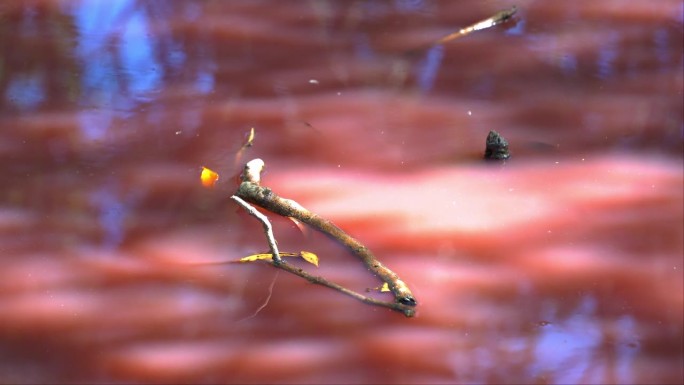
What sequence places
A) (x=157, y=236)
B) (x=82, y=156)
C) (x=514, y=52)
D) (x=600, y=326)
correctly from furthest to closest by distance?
1. (x=514, y=52)
2. (x=82, y=156)
3. (x=157, y=236)
4. (x=600, y=326)

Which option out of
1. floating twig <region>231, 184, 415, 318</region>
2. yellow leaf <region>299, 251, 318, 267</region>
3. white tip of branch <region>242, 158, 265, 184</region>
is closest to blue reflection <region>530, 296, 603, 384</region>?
floating twig <region>231, 184, 415, 318</region>

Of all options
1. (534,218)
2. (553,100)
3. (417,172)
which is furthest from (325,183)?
(553,100)

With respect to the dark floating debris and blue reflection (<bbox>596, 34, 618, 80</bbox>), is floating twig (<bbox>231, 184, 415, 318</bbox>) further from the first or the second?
blue reflection (<bbox>596, 34, 618, 80</bbox>)

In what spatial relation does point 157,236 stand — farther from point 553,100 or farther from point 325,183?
point 553,100

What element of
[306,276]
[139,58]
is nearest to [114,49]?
[139,58]

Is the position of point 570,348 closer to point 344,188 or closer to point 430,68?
point 344,188

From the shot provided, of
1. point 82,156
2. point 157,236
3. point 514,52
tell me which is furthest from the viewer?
point 514,52
